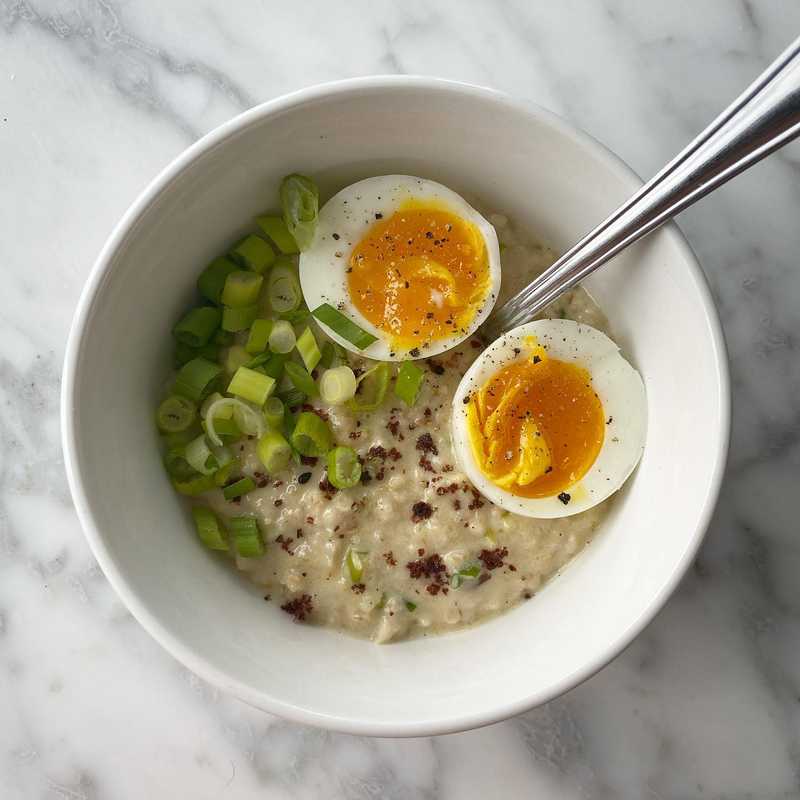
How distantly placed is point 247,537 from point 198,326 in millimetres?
542

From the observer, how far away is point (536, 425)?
2238 mm

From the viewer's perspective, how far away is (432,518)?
2252 mm

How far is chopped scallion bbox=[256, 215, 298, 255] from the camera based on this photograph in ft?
7.56

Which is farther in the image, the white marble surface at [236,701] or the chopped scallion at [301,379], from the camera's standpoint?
the white marble surface at [236,701]

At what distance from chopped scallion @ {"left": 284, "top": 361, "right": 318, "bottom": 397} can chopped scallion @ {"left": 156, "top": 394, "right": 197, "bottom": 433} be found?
0.26 meters

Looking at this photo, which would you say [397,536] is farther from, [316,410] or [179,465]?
[179,465]

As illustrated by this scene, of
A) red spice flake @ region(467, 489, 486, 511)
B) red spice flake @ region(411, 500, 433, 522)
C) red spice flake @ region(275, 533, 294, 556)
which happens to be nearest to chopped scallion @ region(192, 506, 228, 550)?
red spice flake @ region(275, 533, 294, 556)

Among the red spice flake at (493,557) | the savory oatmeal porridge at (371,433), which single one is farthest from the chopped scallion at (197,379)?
the red spice flake at (493,557)

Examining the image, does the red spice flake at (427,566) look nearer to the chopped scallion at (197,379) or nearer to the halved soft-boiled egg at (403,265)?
the halved soft-boiled egg at (403,265)

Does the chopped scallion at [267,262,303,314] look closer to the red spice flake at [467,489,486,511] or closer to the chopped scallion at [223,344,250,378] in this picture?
the chopped scallion at [223,344,250,378]

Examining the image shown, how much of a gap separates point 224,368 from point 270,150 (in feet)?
1.87

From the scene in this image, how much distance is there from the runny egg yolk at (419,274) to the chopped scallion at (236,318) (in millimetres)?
273

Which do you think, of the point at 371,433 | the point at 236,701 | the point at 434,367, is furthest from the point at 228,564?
the point at 434,367

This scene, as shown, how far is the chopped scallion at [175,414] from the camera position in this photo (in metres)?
2.31
